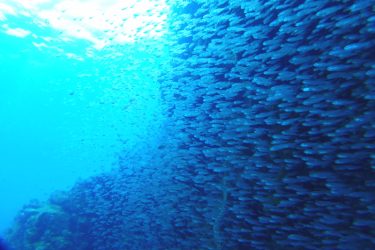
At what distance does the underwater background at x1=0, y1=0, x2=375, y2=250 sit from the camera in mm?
6262

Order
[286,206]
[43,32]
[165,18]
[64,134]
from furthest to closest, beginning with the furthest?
1. [64,134]
2. [43,32]
3. [165,18]
4. [286,206]

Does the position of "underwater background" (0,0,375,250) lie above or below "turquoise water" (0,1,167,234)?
below

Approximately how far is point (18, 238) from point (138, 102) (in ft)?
29.0

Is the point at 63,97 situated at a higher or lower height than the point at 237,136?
higher

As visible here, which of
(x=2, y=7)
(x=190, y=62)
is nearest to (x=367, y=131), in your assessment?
(x=190, y=62)

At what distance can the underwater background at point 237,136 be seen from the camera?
626 centimetres

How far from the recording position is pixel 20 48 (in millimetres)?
27766

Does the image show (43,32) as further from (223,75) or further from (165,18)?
(223,75)

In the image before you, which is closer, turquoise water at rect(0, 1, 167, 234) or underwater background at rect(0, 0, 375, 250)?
underwater background at rect(0, 0, 375, 250)

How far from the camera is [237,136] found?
830cm

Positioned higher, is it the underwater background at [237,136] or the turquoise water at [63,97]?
the turquoise water at [63,97]

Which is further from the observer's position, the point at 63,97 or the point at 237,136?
the point at 63,97

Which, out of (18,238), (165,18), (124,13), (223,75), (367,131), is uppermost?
(124,13)

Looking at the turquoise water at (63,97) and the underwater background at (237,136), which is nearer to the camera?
the underwater background at (237,136)
